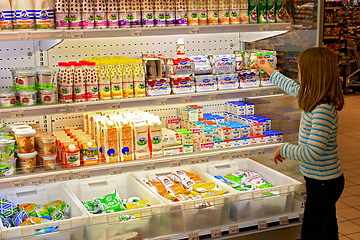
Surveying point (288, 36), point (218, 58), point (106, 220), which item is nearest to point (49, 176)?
point (106, 220)

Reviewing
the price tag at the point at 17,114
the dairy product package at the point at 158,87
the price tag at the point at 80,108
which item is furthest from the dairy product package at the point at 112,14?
the price tag at the point at 17,114

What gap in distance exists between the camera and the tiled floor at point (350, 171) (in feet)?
13.0

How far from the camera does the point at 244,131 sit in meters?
3.41

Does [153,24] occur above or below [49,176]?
above

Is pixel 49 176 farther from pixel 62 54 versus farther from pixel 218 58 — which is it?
pixel 218 58

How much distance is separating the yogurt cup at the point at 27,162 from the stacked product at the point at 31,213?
A: 0.93 feet

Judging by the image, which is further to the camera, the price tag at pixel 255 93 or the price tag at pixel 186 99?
the price tag at pixel 255 93

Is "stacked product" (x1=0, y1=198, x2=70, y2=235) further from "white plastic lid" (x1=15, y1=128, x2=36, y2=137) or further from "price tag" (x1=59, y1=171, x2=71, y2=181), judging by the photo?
"white plastic lid" (x1=15, y1=128, x2=36, y2=137)

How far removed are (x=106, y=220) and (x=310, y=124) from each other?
1.36m

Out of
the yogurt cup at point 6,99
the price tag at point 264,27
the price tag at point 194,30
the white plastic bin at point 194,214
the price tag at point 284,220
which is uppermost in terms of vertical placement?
the price tag at point 264,27

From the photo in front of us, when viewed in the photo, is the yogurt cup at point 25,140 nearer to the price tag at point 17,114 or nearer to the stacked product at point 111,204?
the price tag at point 17,114

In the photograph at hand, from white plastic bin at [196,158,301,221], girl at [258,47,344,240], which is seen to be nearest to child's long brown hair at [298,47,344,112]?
girl at [258,47,344,240]

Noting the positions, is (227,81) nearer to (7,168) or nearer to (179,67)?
(179,67)

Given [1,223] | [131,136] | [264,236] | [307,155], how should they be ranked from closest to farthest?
[307,155], [1,223], [131,136], [264,236]
